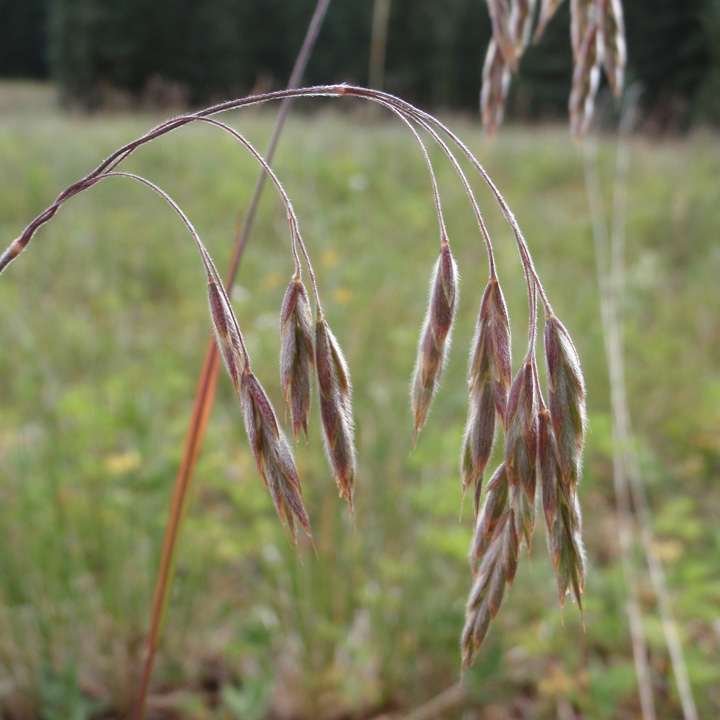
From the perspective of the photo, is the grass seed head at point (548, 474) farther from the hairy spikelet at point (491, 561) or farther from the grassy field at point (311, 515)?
the grassy field at point (311, 515)

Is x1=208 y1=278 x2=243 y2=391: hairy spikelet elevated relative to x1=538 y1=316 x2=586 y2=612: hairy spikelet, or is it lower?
elevated

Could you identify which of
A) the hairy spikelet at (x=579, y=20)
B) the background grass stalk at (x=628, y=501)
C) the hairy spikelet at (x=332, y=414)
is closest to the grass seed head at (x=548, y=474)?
the hairy spikelet at (x=332, y=414)

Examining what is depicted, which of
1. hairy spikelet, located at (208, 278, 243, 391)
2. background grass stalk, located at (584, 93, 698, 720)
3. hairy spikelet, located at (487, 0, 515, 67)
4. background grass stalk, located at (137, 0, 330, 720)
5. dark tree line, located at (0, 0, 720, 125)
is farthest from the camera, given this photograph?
dark tree line, located at (0, 0, 720, 125)

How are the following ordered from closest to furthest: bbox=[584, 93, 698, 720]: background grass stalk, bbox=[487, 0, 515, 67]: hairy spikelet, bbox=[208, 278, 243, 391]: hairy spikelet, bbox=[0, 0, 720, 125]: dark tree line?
bbox=[208, 278, 243, 391]: hairy spikelet → bbox=[487, 0, 515, 67]: hairy spikelet → bbox=[584, 93, 698, 720]: background grass stalk → bbox=[0, 0, 720, 125]: dark tree line

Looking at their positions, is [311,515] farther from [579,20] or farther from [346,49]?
[346,49]

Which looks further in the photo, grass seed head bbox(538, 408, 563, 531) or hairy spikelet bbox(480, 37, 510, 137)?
hairy spikelet bbox(480, 37, 510, 137)

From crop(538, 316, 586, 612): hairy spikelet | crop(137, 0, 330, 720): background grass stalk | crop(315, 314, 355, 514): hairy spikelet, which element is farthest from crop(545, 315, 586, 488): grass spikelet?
crop(137, 0, 330, 720): background grass stalk

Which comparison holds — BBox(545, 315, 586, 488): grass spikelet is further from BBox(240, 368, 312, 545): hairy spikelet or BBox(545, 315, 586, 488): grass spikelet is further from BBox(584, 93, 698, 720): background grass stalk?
BBox(584, 93, 698, 720): background grass stalk

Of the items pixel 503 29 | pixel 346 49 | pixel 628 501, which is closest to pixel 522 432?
pixel 503 29
